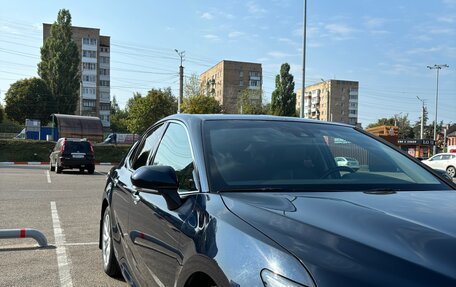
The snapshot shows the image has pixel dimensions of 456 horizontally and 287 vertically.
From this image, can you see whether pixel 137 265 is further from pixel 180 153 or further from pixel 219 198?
pixel 219 198

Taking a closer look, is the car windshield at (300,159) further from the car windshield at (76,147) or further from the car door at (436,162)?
the car door at (436,162)

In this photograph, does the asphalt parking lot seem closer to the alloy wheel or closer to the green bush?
the alloy wheel

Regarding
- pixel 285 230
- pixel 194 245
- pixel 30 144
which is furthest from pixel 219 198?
pixel 30 144

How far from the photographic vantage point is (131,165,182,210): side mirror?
8.59 ft

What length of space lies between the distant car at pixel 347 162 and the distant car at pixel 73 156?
19651 mm

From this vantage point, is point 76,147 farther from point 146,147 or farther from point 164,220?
point 164,220

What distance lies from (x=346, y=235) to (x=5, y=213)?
28.4 feet

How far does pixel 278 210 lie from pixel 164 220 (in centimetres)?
88

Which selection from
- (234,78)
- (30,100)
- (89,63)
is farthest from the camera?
(234,78)

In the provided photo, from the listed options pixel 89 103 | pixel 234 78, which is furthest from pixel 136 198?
pixel 234 78

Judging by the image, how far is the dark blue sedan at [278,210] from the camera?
5.62 ft

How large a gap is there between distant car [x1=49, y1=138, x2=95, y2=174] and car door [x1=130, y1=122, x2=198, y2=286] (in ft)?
61.8

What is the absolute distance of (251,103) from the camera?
282 ft

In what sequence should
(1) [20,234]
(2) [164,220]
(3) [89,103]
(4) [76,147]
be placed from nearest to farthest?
(2) [164,220] → (1) [20,234] → (4) [76,147] → (3) [89,103]
